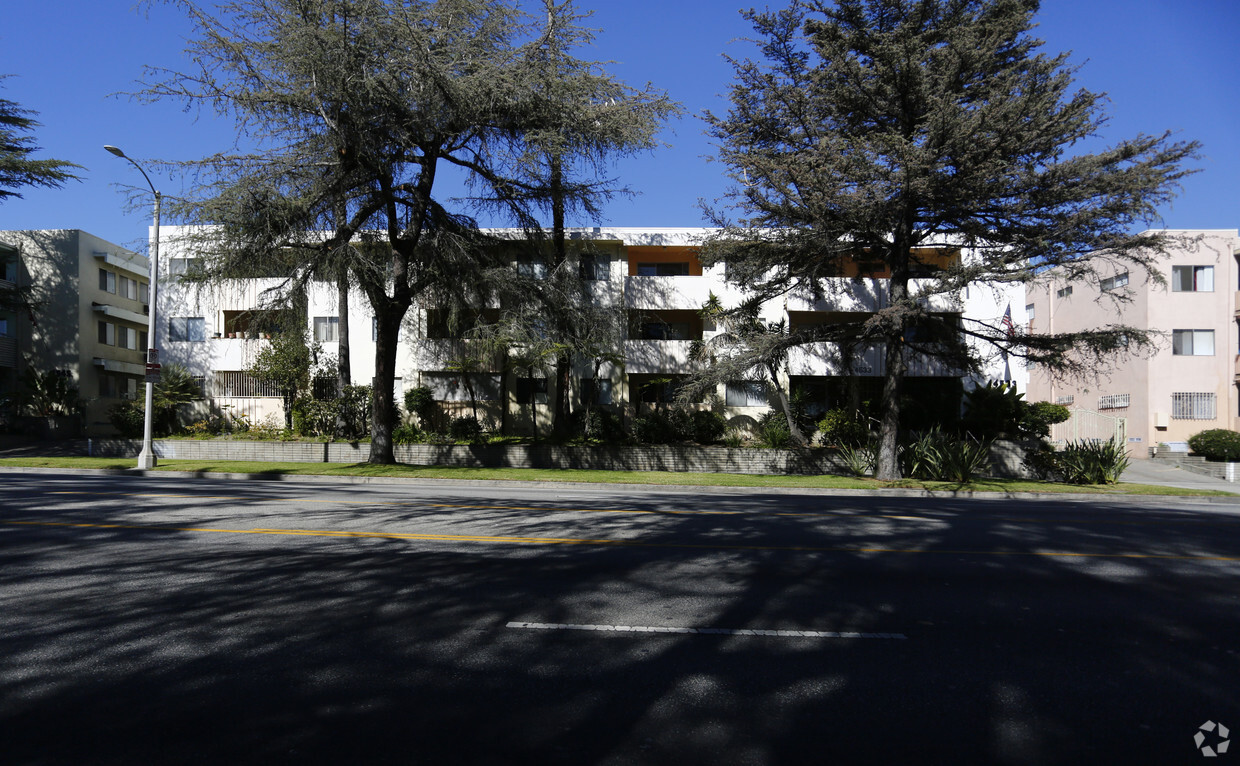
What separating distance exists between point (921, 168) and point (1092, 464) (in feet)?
35.8

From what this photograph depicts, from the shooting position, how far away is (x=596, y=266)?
104 ft

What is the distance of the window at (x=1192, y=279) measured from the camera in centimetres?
3512

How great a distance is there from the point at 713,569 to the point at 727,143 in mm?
20377

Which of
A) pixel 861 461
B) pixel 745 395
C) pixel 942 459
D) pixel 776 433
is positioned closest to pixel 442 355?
pixel 745 395

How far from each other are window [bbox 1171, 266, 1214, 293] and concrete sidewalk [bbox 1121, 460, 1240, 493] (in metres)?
8.52

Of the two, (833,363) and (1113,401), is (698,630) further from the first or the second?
(1113,401)

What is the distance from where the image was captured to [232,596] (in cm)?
566

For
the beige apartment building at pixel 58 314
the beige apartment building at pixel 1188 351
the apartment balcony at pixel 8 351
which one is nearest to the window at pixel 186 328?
the beige apartment building at pixel 58 314

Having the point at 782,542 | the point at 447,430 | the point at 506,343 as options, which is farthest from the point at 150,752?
the point at 447,430

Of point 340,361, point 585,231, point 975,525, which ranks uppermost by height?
point 585,231

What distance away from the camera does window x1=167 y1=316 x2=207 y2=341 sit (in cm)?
3369

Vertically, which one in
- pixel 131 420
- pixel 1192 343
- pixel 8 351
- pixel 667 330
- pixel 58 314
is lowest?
pixel 131 420

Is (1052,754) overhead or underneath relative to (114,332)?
underneath

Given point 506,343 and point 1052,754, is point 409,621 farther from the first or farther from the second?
point 506,343
